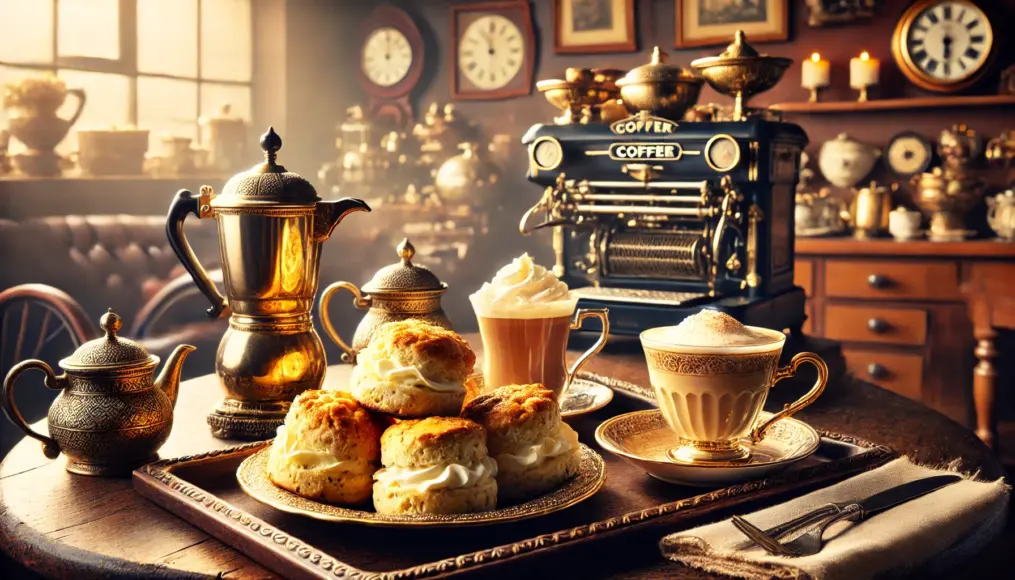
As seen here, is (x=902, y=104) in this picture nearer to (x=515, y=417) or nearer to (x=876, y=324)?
(x=876, y=324)

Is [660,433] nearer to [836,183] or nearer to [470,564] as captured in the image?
[470,564]

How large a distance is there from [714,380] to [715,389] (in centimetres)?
1

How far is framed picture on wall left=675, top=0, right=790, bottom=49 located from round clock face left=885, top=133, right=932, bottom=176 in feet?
2.60

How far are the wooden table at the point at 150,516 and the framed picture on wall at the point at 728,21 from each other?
13.0 feet

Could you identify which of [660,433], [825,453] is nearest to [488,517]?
[660,433]

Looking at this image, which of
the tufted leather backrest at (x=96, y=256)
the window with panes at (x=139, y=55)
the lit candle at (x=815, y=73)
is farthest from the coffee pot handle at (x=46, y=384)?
A: the lit candle at (x=815, y=73)

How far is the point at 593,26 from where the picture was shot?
19.4 ft

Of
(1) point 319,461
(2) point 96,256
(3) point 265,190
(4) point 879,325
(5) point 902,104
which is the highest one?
(5) point 902,104

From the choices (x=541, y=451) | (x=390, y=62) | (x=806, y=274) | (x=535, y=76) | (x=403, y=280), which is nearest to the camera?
(x=541, y=451)

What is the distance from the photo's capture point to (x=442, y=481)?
1079 millimetres

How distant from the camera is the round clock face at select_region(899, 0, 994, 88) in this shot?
16.1 feet

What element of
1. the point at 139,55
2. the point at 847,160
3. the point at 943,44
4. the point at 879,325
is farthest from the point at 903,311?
the point at 139,55

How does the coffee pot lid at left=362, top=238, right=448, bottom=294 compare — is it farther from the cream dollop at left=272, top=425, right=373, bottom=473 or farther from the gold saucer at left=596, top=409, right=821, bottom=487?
the cream dollop at left=272, top=425, right=373, bottom=473

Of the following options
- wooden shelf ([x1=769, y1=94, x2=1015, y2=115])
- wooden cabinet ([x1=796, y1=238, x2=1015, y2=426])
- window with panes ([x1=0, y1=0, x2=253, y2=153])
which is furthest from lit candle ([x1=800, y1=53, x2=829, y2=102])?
window with panes ([x1=0, y1=0, x2=253, y2=153])
